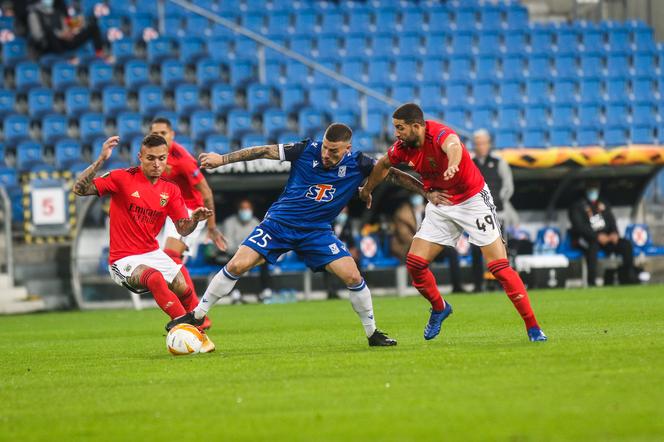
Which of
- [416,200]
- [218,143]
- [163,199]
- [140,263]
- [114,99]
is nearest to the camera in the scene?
[140,263]

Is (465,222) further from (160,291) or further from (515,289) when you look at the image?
(160,291)

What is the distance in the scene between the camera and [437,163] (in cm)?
974

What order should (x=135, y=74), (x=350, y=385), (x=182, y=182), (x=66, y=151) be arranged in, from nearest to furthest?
1. (x=350, y=385)
2. (x=182, y=182)
3. (x=66, y=151)
4. (x=135, y=74)

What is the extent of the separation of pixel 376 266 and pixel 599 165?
14.5 ft

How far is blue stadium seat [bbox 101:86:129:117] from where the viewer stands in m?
22.7

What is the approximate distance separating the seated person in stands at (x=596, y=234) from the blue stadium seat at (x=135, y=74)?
8948mm

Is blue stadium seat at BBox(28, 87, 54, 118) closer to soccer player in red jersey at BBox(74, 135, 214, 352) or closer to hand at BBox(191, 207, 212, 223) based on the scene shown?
soccer player in red jersey at BBox(74, 135, 214, 352)

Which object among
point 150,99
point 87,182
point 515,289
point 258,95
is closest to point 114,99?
point 150,99

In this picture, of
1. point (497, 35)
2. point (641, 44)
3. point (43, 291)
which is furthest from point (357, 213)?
point (641, 44)

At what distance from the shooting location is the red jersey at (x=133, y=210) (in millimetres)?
10328

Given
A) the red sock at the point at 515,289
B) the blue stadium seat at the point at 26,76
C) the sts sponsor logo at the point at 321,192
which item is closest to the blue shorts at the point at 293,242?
the sts sponsor logo at the point at 321,192

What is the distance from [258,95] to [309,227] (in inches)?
562

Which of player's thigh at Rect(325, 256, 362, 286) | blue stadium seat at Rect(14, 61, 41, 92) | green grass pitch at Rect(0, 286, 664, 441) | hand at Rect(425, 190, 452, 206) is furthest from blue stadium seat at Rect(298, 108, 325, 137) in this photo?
player's thigh at Rect(325, 256, 362, 286)

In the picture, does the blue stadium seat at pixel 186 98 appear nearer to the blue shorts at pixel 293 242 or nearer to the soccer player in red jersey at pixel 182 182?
the soccer player in red jersey at pixel 182 182
